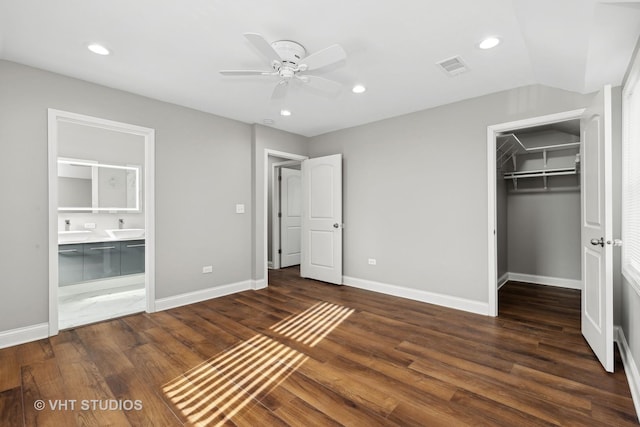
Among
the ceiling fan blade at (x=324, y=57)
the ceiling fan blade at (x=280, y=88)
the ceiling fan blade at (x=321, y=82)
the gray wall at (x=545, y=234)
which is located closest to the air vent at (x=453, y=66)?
the ceiling fan blade at (x=321, y=82)

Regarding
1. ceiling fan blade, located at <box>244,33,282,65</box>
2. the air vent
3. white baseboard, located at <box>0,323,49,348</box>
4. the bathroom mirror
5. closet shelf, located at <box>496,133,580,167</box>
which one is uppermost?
the air vent

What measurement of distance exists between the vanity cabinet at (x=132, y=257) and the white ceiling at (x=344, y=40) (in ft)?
9.34

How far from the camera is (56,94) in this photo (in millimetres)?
2873

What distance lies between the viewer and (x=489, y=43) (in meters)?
2.36

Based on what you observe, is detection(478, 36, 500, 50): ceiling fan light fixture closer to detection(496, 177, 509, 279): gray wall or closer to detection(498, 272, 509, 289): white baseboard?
detection(496, 177, 509, 279): gray wall

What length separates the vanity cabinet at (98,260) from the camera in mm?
4359

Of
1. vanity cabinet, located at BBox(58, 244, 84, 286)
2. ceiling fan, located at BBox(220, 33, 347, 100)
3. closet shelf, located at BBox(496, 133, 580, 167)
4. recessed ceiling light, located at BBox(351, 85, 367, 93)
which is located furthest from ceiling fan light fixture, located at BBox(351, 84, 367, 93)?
vanity cabinet, located at BBox(58, 244, 84, 286)

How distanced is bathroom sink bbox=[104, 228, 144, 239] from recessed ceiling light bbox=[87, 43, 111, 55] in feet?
11.2

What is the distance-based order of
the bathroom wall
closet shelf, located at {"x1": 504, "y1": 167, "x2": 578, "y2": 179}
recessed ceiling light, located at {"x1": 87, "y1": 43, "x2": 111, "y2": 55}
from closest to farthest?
recessed ceiling light, located at {"x1": 87, "y1": 43, "x2": 111, "y2": 55} < closet shelf, located at {"x1": 504, "y1": 167, "x2": 578, "y2": 179} < the bathroom wall

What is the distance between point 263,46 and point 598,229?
9.40ft

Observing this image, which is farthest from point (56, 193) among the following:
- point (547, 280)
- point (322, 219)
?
point (547, 280)

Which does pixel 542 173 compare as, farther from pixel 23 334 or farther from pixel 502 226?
pixel 23 334

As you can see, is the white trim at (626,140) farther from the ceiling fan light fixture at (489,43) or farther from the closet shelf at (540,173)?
Answer: the closet shelf at (540,173)

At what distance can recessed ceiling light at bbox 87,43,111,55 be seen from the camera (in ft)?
7.91
